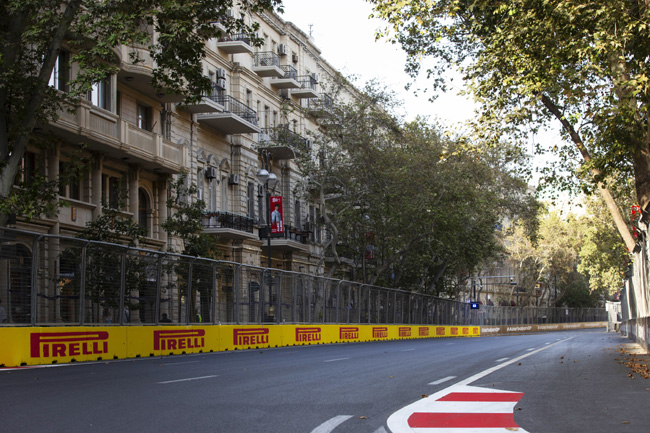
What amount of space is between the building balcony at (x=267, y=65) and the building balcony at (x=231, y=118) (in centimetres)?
371

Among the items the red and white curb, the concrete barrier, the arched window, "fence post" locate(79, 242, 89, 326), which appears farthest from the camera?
the concrete barrier

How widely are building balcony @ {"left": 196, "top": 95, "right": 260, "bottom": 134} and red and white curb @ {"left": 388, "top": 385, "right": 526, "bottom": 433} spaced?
3100 cm

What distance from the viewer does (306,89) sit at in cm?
5094

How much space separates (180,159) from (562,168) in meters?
16.8

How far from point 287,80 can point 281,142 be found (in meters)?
5.51

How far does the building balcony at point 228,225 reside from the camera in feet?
127

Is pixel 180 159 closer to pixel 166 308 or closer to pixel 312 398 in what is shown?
pixel 166 308

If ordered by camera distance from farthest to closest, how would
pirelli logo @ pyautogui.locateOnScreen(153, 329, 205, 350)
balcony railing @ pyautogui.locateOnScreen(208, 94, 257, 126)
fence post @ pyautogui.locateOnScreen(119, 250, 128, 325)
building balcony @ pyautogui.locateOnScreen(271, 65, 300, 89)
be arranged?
1. building balcony @ pyautogui.locateOnScreen(271, 65, 300, 89)
2. balcony railing @ pyautogui.locateOnScreen(208, 94, 257, 126)
3. pirelli logo @ pyautogui.locateOnScreen(153, 329, 205, 350)
4. fence post @ pyautogui.locateOnScreen(119, 250, 128, 325)

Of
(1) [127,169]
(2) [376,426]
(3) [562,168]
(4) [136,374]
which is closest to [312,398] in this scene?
(2) [376,426]

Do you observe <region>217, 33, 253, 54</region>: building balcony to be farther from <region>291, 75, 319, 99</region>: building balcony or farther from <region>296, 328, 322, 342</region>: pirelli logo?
<region>296, 328, 322, 342</region>: pirelli logo

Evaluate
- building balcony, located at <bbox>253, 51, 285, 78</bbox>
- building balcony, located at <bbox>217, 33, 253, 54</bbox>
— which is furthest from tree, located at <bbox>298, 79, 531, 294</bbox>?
building balcony, located at <bbox>217, 33, 253, 54</bbox>

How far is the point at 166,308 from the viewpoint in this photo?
19.5 metres

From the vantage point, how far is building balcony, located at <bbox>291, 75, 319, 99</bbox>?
50.9 meters

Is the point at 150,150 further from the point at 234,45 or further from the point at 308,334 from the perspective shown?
the point at 234,45
